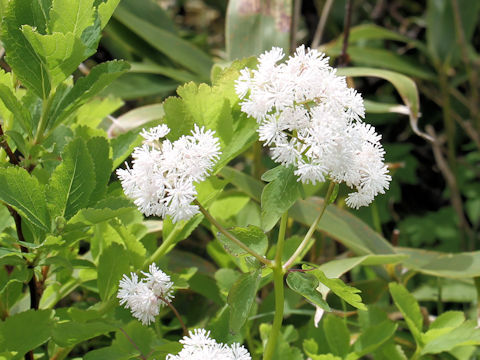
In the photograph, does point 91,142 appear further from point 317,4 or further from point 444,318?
point 317,4

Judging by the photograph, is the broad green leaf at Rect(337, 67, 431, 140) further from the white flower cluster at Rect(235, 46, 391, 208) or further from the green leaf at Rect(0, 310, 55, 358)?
the green leaf at Rect(0, 310, 55, 358)

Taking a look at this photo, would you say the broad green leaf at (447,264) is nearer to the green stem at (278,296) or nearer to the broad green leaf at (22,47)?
the green stem at (278,296)

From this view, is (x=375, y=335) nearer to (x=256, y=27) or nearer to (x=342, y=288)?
(x=342, y=288)

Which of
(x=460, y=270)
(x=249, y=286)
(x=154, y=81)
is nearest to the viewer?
(x=249, y=286)

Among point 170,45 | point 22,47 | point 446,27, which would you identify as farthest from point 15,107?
point 446,27

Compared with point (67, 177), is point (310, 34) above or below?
below

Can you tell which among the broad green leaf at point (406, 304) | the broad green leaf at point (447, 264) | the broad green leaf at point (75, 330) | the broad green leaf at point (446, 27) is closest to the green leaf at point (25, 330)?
the broad green leaf at point (75, 330)

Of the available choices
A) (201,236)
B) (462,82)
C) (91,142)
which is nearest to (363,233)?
(201,236)
